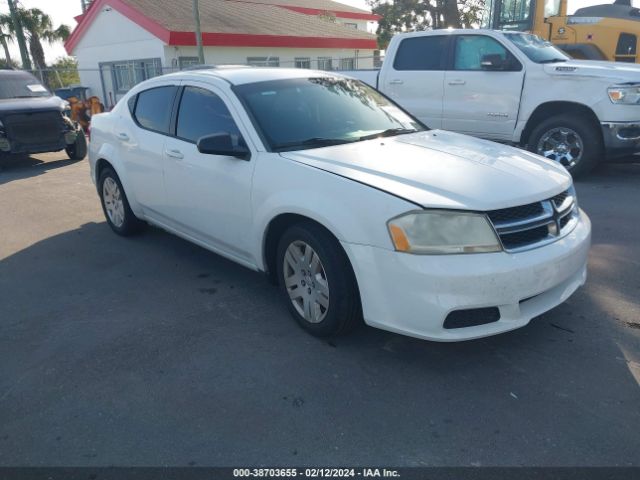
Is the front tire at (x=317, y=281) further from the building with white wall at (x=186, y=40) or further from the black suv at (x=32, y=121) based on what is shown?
the building with white wall at (x=186, y=40)

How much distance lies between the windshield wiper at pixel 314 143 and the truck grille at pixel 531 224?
4.53 feet

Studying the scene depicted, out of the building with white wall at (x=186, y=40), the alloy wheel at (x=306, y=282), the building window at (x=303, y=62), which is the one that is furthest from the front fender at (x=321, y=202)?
the building window at (x=303, y=62)

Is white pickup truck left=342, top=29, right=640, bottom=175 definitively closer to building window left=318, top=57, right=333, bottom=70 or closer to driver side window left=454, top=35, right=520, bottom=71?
driver side window left=454, top=35, right=520, bottom=71

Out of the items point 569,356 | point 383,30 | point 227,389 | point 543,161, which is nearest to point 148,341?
point 227,389

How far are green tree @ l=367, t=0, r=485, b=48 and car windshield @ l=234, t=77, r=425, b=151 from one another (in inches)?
1075

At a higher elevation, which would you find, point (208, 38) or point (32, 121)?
point (208, 38)

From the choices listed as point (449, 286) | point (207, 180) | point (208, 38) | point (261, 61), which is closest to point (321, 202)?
point (449, 286)

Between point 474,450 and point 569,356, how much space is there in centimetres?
108

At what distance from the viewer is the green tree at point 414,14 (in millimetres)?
32062

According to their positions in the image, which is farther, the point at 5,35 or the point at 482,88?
the point at 5,35

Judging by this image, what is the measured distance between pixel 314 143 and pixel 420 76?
5.30 m

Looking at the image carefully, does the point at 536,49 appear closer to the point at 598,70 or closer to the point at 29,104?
the point at 598,70

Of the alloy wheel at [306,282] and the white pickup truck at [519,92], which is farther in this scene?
the white pickup truck at [519,92]

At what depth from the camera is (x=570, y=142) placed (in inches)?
301
